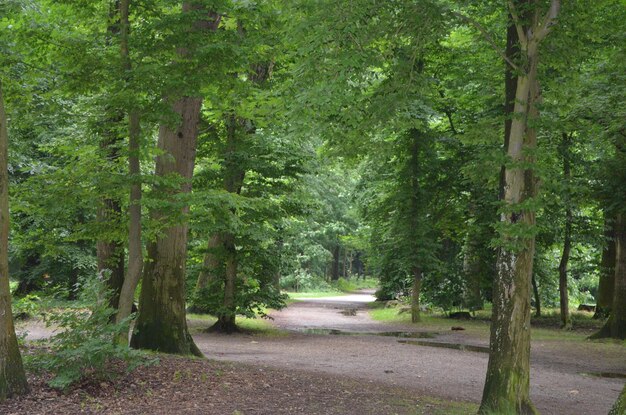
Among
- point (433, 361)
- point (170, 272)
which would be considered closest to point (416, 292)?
point (433, 361)

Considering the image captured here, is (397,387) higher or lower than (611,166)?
lower

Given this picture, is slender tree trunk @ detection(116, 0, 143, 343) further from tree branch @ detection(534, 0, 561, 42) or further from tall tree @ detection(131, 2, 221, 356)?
tree branch @ detection(534, 0, 561, 42)

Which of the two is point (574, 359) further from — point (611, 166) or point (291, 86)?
point (291, 86)

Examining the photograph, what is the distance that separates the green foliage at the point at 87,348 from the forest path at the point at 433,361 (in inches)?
158

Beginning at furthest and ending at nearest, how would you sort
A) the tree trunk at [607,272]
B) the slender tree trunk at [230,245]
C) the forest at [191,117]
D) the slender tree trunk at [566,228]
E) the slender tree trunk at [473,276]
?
the slender tree trunk at [473,276], the tree trunk at [607,272], the slender tree trunk at [566,228], the slender tree trunk at [230,245], the forest at [191,117]

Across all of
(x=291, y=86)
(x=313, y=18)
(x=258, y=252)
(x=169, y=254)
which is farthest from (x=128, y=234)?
Result: (x=258, y=252)

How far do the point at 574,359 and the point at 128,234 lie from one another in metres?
11.0

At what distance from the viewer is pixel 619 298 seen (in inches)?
682

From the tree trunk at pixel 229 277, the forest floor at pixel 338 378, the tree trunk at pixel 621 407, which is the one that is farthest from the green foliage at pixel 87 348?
the tree trunk at pixel 229 277

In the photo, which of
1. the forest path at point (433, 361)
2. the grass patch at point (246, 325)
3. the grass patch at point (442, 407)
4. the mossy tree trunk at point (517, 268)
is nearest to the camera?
the mossy tree trunk at point (517, 268)

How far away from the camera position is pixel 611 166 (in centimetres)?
1623

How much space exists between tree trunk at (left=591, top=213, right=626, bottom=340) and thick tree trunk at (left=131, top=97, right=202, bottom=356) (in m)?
12.9

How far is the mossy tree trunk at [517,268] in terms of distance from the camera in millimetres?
7219

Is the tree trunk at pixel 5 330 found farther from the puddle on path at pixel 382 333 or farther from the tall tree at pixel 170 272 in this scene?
the puddle on path at pixel 382 333
